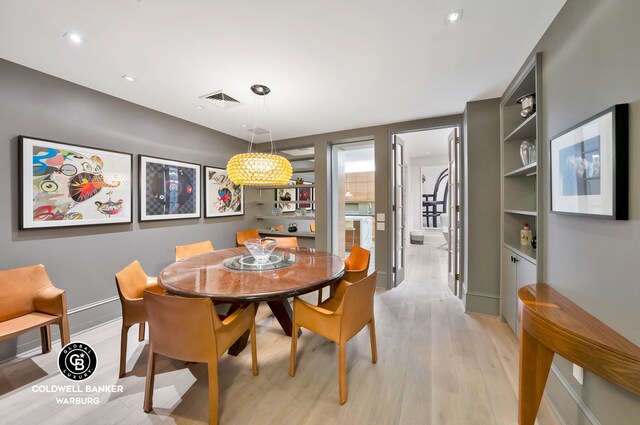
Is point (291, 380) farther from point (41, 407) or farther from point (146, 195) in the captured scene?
point (146, 195)

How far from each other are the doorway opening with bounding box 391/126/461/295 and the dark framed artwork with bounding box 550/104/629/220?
1753mm

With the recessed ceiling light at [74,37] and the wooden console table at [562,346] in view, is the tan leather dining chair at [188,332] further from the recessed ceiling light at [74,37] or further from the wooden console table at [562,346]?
the recessed ceiling light at [74,37]

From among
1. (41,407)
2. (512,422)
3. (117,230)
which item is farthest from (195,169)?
(512,422)

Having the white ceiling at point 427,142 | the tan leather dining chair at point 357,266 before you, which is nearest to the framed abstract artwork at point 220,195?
the tan leather dining chair at point 357,266

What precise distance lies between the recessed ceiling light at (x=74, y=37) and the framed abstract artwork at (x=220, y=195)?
203 centimetres

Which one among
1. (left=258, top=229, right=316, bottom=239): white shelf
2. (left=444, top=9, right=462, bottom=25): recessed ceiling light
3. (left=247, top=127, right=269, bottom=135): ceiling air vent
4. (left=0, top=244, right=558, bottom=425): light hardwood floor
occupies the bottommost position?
(left=0, top=244, right=558, bottom=425): light hardwood floor

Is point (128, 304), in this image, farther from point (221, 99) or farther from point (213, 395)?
point (221, 99)

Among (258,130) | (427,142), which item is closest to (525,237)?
(427,142)

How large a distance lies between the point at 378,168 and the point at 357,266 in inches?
70.0

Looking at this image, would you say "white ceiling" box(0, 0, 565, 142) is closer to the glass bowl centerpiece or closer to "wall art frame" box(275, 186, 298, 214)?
the glass bowl centerpiece

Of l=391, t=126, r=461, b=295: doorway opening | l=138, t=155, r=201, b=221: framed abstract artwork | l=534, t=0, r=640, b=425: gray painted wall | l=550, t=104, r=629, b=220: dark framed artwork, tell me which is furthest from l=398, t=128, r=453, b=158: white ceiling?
l=138, t=155, r=201, b=221: framed abstract artwork

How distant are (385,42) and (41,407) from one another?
3.43m

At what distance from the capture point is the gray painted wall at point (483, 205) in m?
2.73

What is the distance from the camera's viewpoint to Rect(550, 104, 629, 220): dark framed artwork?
1003mm
